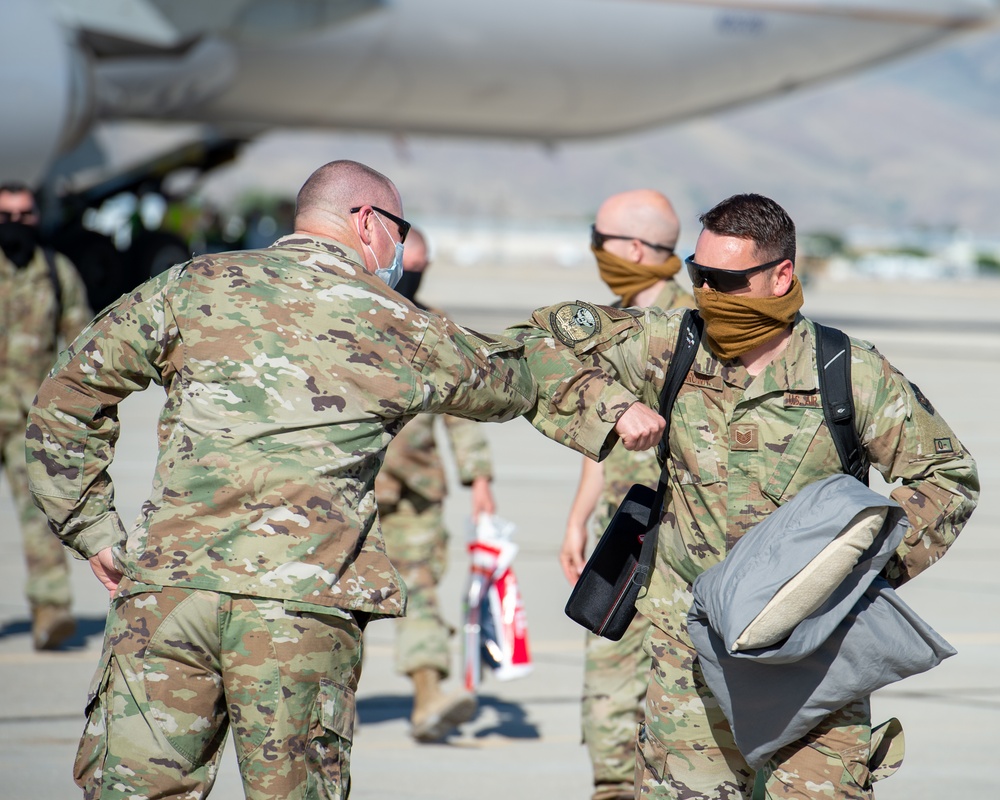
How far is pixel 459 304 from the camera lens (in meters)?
36.9

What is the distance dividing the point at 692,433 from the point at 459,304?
33.5 meters

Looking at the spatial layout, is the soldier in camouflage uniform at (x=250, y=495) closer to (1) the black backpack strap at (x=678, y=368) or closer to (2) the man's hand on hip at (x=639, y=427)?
(2) the man's hand on hip at (x=639, y=427)

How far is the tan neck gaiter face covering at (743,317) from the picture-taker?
3.39 m

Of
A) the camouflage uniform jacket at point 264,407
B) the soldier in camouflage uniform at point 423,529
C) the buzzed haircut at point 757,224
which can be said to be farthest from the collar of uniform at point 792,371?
the soldier in camouflage uniform at point 423,529

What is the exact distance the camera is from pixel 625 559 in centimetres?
369

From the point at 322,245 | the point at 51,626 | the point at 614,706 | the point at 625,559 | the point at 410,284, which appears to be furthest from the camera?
the point at 51,626

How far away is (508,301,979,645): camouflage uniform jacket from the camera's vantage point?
3396mm

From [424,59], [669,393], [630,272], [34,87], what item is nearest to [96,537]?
[669,393]

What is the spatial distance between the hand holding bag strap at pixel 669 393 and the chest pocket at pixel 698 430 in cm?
3

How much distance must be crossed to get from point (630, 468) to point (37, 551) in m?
3.45

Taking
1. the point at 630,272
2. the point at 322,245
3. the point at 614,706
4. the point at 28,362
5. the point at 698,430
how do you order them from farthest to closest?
the point at 28,362 < the point at 630,272 < the point at 614,706 < the point at 698,430 < the point at 322,245

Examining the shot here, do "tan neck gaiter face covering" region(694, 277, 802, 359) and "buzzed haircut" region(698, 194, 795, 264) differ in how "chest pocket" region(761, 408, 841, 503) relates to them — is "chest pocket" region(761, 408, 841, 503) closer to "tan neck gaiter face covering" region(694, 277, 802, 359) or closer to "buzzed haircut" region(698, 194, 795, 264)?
"tan neck gaiter face covering" region(694, 277, 802, 359)

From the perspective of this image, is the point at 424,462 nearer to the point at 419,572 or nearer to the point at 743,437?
the point at 419,572

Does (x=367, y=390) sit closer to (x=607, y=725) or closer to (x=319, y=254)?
(x=319, y=254)
